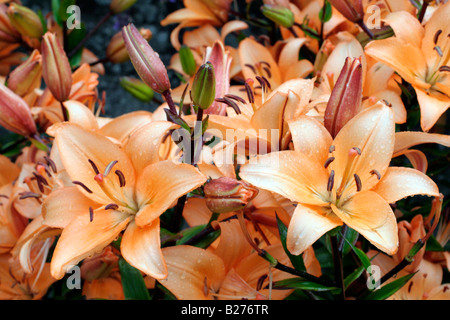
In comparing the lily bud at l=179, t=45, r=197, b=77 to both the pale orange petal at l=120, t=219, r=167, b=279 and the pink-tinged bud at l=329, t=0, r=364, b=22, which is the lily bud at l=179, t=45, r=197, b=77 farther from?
the pale orange petal at l=120, t=219, r=167, b=279

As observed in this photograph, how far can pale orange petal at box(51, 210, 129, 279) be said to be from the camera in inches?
22.0

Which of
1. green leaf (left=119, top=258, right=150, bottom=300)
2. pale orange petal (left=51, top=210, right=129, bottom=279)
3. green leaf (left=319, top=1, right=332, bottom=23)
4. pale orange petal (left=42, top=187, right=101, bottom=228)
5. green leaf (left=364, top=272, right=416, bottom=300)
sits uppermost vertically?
green leaf (left=319, top=1, right=332, bottom=23)

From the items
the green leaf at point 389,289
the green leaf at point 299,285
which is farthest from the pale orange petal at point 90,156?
the green leaf at point 389,289

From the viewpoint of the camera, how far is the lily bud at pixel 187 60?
942mm

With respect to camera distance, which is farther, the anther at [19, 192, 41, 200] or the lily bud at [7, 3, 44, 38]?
the lily bud at [7, 3, 44, 38]

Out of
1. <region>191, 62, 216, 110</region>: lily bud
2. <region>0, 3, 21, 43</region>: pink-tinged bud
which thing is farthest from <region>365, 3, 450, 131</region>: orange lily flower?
<region>0, 3, 21, 43</region>: pink-tinged bud

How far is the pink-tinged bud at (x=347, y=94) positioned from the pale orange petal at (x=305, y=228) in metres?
0.12

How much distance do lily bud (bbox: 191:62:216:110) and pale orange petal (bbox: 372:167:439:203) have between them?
0.22 m

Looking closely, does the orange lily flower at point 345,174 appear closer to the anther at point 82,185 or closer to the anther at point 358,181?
the anther at point 358,181

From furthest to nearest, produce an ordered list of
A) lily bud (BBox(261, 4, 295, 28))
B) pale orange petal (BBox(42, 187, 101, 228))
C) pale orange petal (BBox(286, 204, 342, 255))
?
1. lily bud (BBox(261, 4, 295, 28))
2. pale orange petal (BBox(42, 187, 101, 228))
3. pale orange petal (BBox(286, 204, 342, 255))

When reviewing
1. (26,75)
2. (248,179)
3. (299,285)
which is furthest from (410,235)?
(26,75)
